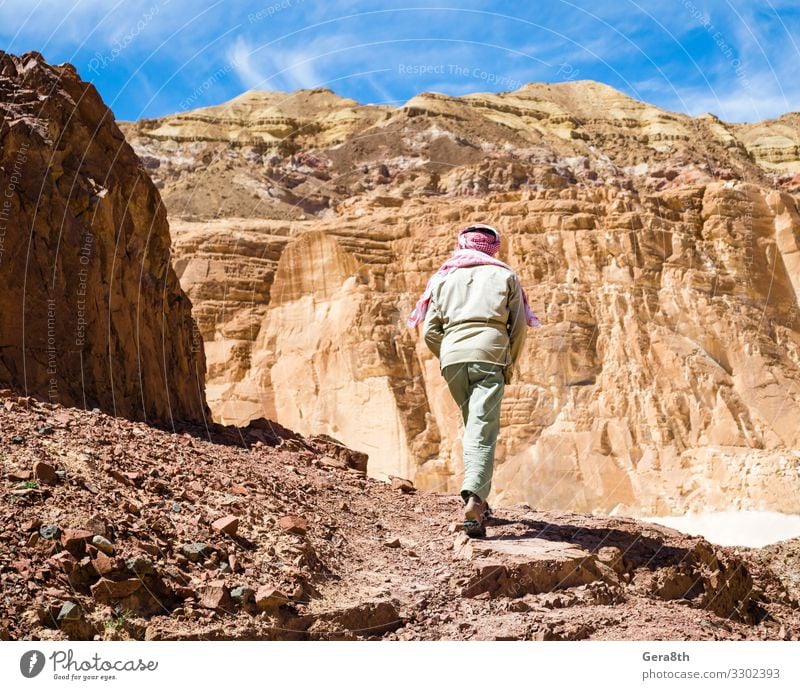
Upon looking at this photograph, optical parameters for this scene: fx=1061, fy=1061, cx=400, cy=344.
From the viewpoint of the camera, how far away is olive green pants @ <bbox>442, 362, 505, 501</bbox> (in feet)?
27.1

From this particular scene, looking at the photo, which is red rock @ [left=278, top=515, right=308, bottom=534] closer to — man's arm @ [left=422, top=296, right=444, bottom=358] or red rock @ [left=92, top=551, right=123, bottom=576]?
man's arm @ [left=422, top=296, right=444, bottom=358]

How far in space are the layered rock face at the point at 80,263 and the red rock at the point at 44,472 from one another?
379cm

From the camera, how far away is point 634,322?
37438mm

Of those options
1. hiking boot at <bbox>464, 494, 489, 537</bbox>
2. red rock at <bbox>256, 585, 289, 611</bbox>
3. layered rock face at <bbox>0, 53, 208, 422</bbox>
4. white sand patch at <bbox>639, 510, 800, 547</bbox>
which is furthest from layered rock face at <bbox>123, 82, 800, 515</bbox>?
red rock at <bbox>256, 585, 289, 611</bbox>

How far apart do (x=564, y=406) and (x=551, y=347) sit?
7.53 feet

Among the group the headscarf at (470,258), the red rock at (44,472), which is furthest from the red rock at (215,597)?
the headscarf at (470,258)

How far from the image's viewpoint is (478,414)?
8359mm

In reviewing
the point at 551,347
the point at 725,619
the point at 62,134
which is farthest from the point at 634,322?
the point at 725,619

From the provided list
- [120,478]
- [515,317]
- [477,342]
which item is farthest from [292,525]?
[515,317]

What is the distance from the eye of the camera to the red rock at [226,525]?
7.58 metres

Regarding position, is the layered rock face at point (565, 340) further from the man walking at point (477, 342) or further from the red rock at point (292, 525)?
the red rock at point (292, 525)

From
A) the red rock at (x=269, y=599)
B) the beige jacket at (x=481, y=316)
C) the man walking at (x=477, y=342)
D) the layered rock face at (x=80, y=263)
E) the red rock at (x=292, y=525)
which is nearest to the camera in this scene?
the red rock at (x=269, y=599)

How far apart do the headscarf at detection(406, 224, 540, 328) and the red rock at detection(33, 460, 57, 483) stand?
311 centimetres
